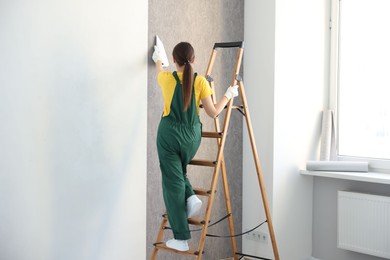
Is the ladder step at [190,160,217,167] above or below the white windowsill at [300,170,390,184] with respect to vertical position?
above

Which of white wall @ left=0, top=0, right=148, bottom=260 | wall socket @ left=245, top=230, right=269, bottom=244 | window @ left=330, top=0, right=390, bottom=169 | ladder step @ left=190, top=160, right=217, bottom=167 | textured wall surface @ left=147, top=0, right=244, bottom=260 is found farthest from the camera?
wall socket @ left=245, top=230, right=269, bottom=244

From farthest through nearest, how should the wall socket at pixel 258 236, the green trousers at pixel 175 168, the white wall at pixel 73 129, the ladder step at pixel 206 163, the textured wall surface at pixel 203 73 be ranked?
the wall socket at pixel 258 236, the textured wall surface at pixel 203 73, the ladder step at pixel 206 163, the green trousers at pixel 175 168, the white wall at pixel 73 129

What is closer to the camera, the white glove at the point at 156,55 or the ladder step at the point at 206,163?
the ladder step at the point at 206,163

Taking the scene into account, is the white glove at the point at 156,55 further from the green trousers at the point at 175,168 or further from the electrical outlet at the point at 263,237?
the electrical outlet at the point at 263,237

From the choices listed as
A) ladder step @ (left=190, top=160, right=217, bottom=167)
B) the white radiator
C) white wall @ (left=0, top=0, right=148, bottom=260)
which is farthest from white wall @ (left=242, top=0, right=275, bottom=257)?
white wall @ (left=0, top=0, right=148, bottom=260)

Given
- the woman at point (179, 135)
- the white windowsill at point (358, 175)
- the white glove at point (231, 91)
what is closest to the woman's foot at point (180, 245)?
the woman at point (179, 135)

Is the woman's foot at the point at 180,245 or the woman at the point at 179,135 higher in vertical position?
the woman at the point at 179,135

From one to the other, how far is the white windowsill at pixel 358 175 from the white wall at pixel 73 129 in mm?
1377

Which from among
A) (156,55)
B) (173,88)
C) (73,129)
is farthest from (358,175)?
(73,129)

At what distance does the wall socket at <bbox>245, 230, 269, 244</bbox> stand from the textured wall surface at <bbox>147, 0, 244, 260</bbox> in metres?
0.11

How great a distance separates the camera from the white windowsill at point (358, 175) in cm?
344

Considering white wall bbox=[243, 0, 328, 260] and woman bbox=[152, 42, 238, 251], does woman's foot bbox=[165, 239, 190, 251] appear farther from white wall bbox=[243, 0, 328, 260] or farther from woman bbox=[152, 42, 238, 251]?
white wall bbox=[243, 0, 328, 260]

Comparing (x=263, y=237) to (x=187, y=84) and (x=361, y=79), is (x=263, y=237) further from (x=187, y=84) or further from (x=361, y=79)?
(x=187, y=84)

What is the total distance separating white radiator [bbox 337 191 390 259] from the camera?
3.51 meters
